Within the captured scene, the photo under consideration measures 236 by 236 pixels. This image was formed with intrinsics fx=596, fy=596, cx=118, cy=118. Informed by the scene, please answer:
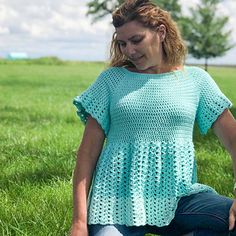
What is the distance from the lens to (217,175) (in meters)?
5.52

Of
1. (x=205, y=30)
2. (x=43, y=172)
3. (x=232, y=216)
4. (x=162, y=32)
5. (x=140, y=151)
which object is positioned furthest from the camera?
(x=205, y=30)

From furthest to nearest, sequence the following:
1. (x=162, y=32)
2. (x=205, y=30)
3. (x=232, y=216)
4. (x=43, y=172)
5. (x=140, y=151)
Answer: (x=205, y=30)
(x=43, y=172)
(x=162, y=32)
(x=140, y=151)
(x=232, y=216)

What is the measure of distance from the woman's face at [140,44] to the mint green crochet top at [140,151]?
0.10 metres

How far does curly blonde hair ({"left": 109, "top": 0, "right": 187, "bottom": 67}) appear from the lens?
10.1ft

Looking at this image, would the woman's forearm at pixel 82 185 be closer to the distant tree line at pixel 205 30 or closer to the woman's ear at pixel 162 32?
the woman's ear at pixel 162 32

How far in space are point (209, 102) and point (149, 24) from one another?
1.76ft

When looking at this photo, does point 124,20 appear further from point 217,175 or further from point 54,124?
point 54,124

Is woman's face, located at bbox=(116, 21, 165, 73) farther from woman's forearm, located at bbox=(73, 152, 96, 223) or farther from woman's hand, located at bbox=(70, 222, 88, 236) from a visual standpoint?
woman's hand, located at bbox=(70, 222, 88, 236)

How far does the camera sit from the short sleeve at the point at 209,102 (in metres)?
3.22

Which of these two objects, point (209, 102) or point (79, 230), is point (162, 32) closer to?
point (209, 102)

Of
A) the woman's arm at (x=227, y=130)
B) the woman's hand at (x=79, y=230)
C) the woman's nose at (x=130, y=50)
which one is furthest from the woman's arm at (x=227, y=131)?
the woman's hand at (x=79, y=230)

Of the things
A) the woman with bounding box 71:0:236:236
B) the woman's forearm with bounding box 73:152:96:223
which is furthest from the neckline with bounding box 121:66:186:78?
the woman's forearm with bounding box 73:152:96:223

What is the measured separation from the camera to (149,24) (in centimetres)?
310

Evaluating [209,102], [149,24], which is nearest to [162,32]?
[149,24]
